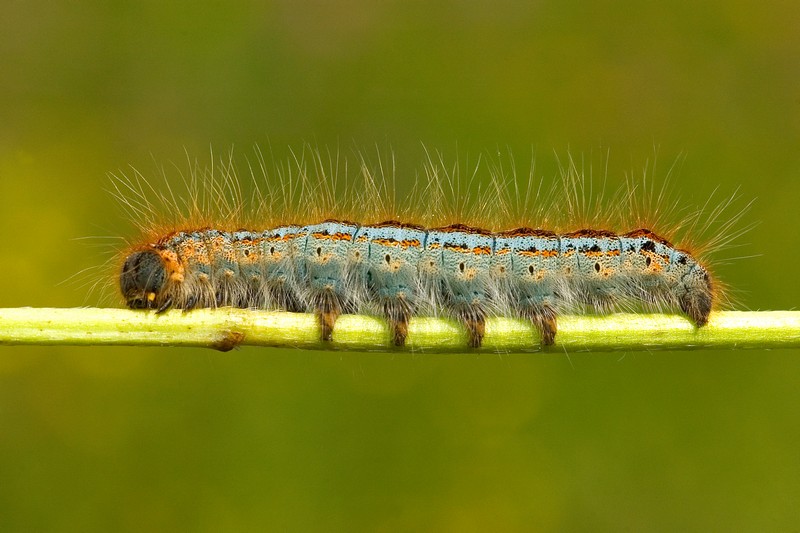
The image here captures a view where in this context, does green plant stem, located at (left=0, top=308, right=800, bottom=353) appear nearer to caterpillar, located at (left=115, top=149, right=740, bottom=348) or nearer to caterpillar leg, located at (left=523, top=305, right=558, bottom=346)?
caterpillar leg, located at (left=523, top=305, right=558, bottom=346)

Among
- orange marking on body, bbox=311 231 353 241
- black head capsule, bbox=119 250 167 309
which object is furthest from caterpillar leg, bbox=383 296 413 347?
black head capsule, bbox=119 250 167 309

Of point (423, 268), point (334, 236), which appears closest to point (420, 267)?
point (423, 268)

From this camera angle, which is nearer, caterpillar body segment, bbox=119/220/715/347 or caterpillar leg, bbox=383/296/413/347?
caterpillar leg, bbox=383/296/413/347

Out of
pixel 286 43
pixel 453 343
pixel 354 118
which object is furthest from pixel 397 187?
pixel 453 343

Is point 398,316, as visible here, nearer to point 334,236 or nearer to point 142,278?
point 334,236

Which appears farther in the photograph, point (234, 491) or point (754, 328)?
point (234, 491)

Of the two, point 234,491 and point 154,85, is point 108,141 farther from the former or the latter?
point 234,491

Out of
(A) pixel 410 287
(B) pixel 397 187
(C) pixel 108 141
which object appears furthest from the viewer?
(C) pixel 108 141
